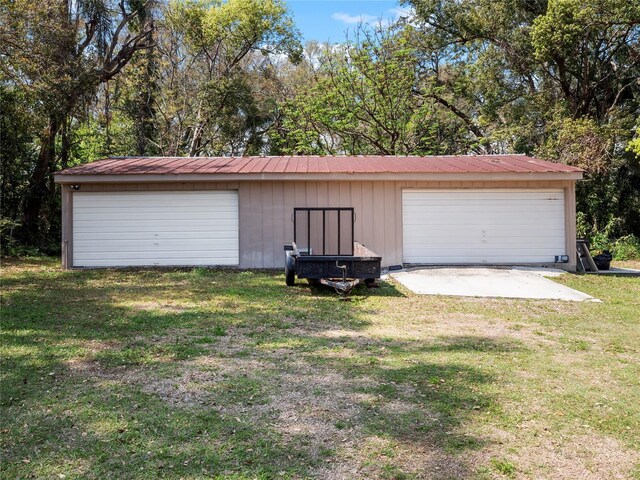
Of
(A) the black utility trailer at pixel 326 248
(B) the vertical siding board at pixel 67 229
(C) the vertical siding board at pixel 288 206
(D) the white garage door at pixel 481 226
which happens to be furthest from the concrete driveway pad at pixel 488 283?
(B) the vertical siding board at pixel 67 229

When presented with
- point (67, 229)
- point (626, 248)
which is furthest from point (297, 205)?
point (626, 248)

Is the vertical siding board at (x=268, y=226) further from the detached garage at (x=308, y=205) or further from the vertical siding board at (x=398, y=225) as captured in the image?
the vertical siding board at (x=398, y=225)

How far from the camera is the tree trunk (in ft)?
49.7

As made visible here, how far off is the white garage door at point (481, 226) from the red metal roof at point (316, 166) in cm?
58

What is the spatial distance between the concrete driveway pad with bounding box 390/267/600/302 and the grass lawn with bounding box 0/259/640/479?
1.37m

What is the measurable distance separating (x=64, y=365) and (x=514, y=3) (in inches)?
752

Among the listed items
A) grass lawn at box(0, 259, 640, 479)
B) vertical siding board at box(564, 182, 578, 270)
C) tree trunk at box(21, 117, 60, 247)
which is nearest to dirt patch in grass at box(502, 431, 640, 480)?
grass lawn at box(0, 259, 640, 479)

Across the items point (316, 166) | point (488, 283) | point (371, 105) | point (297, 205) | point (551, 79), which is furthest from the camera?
point (371, 105)

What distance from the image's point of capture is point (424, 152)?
20531 millimetres

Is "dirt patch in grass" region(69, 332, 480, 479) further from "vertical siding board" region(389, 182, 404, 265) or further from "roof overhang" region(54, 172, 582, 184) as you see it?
"vertical siding board" region(389, 182, 404, 265)

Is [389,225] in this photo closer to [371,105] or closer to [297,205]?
[297,205]

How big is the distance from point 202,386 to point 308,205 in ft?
25.6

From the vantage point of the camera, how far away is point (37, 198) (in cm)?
1536

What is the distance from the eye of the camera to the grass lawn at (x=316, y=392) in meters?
2.48
